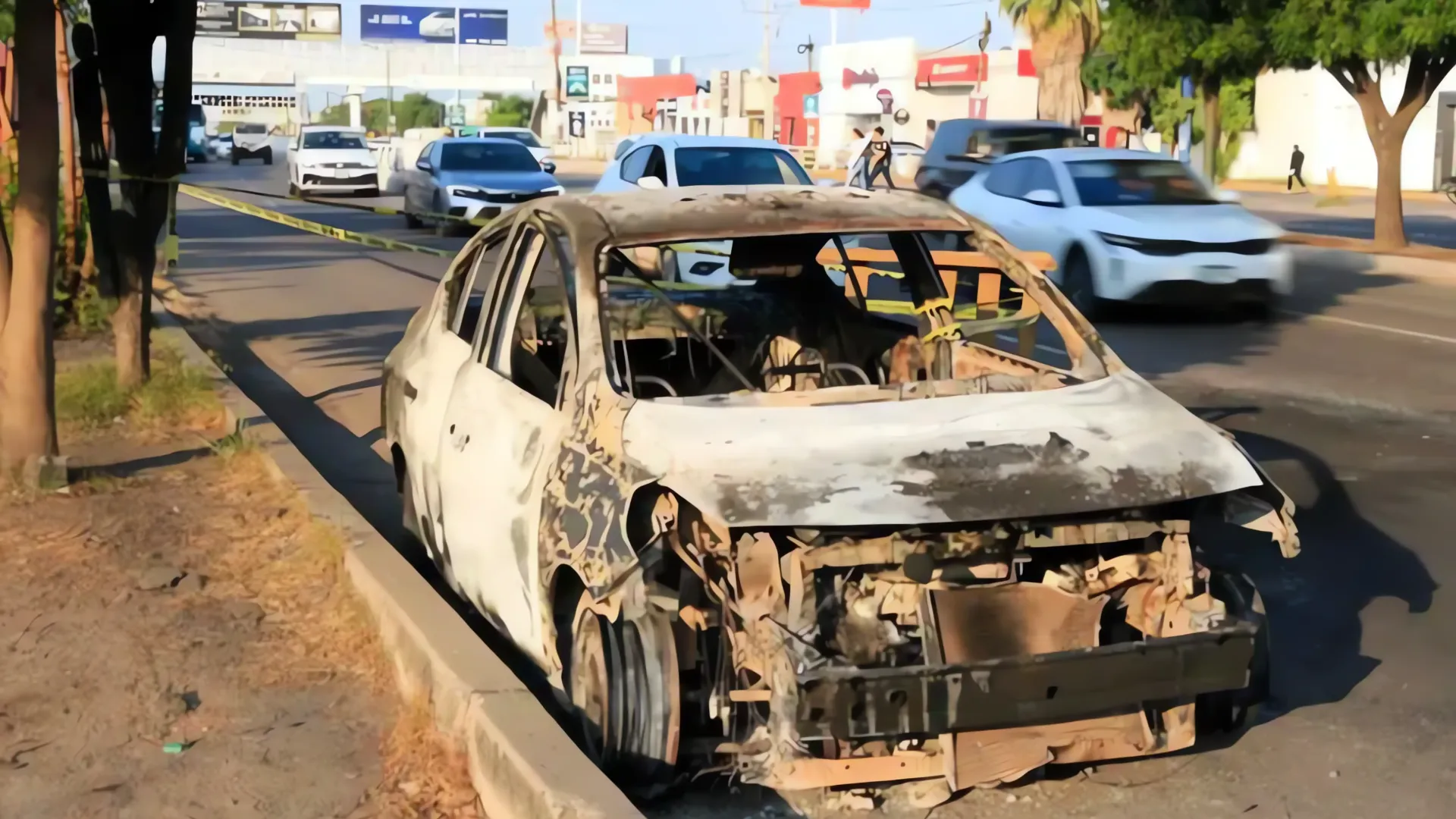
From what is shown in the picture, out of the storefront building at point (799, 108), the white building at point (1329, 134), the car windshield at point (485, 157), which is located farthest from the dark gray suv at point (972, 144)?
the storefront building at point (799, 108)

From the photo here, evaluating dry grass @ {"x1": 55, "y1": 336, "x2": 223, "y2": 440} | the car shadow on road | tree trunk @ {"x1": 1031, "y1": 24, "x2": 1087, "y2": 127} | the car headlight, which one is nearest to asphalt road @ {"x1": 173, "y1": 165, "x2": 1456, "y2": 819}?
the car shadow on road

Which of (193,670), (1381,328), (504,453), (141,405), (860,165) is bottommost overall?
(193,670)

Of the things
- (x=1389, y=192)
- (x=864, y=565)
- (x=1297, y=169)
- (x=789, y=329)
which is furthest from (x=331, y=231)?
(x=1297, y=169)

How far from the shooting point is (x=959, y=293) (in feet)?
47.2

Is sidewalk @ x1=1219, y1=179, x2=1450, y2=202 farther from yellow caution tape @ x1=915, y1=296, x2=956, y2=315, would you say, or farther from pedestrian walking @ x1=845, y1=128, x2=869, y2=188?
yellow caution tape @ x1=915, y1=296, x2=956, y2=315

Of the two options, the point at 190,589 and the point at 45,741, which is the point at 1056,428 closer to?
the point at 45,741

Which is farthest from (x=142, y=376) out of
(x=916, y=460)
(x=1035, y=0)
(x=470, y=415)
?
(x=1035, y=0)

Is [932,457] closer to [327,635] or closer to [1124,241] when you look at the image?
[327,635]

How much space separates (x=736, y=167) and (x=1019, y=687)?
41.0ft

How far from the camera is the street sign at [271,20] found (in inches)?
3716

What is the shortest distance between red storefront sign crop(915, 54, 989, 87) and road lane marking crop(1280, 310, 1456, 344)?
155 ft

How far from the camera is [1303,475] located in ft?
28.3

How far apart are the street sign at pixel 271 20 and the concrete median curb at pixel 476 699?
310ft

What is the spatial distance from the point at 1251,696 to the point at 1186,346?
9.32 meters
